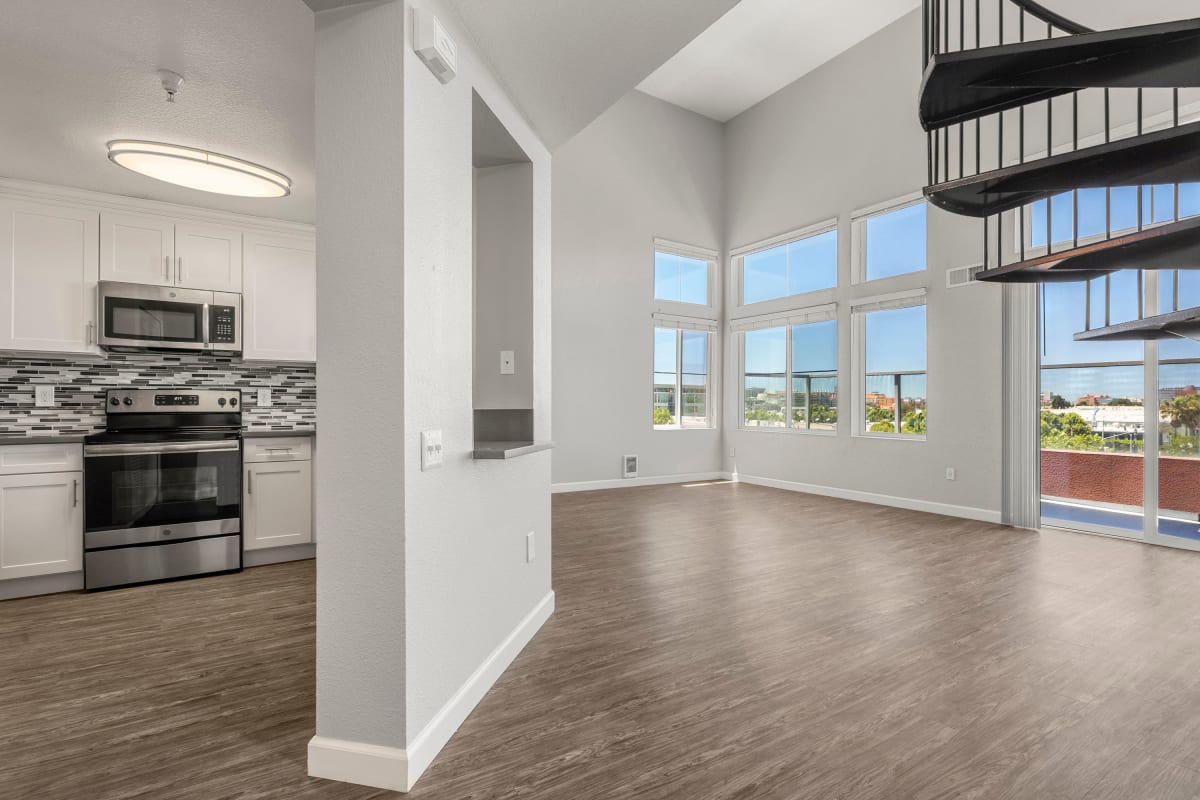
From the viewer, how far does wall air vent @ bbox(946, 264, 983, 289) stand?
5.29 metres

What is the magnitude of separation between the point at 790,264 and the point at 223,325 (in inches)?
241

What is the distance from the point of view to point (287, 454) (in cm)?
397

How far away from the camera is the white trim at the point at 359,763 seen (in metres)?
1.63

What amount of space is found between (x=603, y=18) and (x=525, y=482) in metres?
1.82

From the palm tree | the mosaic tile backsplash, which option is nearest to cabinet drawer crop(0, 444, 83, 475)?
the mosaic tile backsplash

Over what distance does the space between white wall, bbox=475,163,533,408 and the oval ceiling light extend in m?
1.35

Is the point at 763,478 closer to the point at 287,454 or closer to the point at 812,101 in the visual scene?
the point at 812,101

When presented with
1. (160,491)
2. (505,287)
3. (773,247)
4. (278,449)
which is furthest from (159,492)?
(773,247)

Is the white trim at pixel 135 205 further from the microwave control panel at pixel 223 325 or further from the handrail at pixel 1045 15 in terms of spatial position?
the handrail at pixel 1045 15

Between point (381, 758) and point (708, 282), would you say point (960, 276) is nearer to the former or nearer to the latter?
point (708, 282)

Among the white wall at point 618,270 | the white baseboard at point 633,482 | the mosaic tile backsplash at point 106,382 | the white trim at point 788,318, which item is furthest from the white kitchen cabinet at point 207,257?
the white trim at point 788,318

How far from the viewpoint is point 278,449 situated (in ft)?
12.9

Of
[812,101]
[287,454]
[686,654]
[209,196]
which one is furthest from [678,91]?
[686,654]

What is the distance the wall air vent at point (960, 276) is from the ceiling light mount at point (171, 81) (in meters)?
5.84
